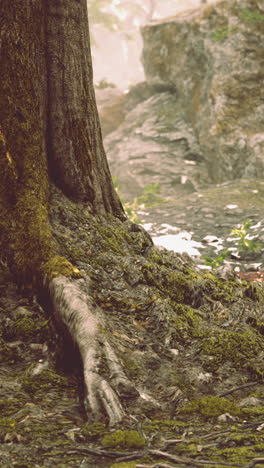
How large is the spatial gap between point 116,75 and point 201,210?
227 feet

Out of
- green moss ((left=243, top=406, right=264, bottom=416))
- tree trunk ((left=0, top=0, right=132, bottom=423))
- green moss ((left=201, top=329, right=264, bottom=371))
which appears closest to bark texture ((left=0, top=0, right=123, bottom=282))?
tree trunk ((left=0, top=0, right=132, bottom=423))

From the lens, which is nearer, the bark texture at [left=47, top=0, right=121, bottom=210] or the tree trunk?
the tree trunk

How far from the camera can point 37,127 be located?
408cm

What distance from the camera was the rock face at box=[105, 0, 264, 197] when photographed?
49.5 ft

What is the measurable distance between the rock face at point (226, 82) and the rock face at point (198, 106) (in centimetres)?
3

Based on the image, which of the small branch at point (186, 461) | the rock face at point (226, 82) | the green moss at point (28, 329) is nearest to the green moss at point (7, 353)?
the green moss at point (28, 329)

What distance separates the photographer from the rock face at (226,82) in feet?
48.5

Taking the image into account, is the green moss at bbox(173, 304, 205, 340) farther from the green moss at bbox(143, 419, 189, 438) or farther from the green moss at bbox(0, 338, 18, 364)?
the green moss at bbox(0, 338, 18, 364)

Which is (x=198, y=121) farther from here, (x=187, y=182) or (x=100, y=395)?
(x=100, y=395)

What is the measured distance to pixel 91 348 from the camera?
2826 millimetres

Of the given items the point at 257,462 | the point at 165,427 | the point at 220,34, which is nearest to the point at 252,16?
the point at 220,34

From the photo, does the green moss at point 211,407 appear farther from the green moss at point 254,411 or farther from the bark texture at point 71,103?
the bark texture at point 71,103

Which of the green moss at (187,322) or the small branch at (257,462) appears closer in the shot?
the small branch at (257,462)

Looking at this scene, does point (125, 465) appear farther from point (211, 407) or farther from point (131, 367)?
point (131, 367)
